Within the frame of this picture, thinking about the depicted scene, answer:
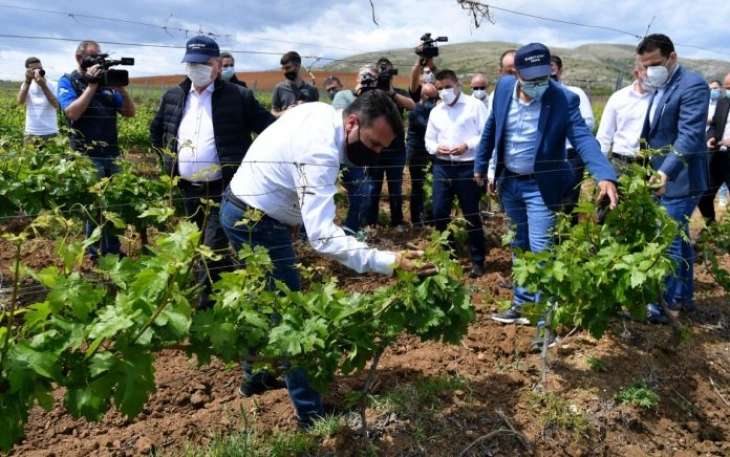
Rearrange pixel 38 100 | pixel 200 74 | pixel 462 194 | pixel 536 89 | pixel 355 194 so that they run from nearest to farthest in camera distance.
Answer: pixel 536 89 → pixel 200 74 → pixel 462 194 → pixel 355 194 → pixel 38 100

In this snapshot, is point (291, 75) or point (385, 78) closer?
point (385, 78)

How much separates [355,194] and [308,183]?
3467 mm

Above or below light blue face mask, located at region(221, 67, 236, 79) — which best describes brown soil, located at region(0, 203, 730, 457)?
below

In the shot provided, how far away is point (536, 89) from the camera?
12.1 ft

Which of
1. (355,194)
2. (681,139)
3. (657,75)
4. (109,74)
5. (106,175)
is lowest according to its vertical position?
(355,194)

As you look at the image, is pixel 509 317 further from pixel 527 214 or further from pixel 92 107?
pixel 92 107

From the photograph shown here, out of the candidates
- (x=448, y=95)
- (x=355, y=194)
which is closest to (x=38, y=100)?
(x=355, y=194)

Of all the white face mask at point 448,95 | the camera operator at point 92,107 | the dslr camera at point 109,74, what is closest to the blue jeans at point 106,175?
the camera operator at point 92,107

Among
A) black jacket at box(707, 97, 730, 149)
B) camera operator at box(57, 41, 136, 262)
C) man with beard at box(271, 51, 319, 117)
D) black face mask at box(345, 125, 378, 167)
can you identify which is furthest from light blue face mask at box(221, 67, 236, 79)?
black jacket at box(707, 97, 730, 149)

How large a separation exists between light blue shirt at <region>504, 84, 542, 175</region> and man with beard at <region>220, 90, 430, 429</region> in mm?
1537

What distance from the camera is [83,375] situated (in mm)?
1923

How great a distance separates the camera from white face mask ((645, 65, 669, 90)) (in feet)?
13.0

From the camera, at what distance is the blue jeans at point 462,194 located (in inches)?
202

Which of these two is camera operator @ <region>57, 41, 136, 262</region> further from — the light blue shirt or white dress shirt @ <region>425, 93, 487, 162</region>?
the light blue shirt
